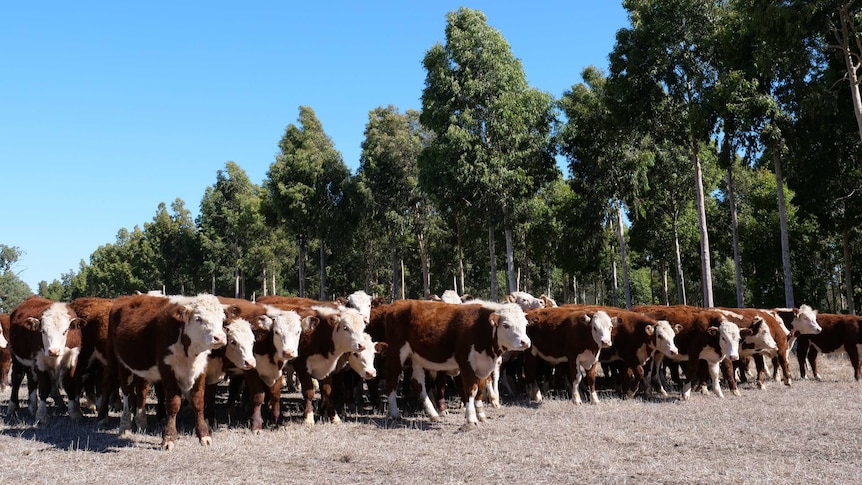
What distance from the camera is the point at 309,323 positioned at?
12211 millimetres

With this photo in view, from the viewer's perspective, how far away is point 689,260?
159ft

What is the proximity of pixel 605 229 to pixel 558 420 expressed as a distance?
1241 inches

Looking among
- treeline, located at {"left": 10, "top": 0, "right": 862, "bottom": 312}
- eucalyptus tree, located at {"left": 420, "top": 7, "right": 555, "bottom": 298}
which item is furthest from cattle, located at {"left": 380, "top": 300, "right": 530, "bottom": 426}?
eucalyptus tree, located at {"left": 420, "top": 7, "right": 555, "bottom": 298}

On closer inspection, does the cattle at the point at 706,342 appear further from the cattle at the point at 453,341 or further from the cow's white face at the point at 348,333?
the cow's white face at the point at 348,333

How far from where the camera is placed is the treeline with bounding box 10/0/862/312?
24.6 meters

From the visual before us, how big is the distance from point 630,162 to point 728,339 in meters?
18.3

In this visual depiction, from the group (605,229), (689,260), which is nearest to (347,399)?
(605,229)

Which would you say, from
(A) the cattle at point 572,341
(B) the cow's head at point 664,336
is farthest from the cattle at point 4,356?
(B) the cow's head at point 664,336

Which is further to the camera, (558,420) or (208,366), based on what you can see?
(558,420)

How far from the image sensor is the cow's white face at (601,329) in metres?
14.0

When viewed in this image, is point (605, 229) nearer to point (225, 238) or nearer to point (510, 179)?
point (510, 179)

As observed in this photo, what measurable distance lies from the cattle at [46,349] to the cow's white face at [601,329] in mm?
9809

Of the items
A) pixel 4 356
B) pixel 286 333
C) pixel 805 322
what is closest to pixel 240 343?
pixel 286 333

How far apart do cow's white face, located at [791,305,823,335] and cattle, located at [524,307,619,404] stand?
262 inches
